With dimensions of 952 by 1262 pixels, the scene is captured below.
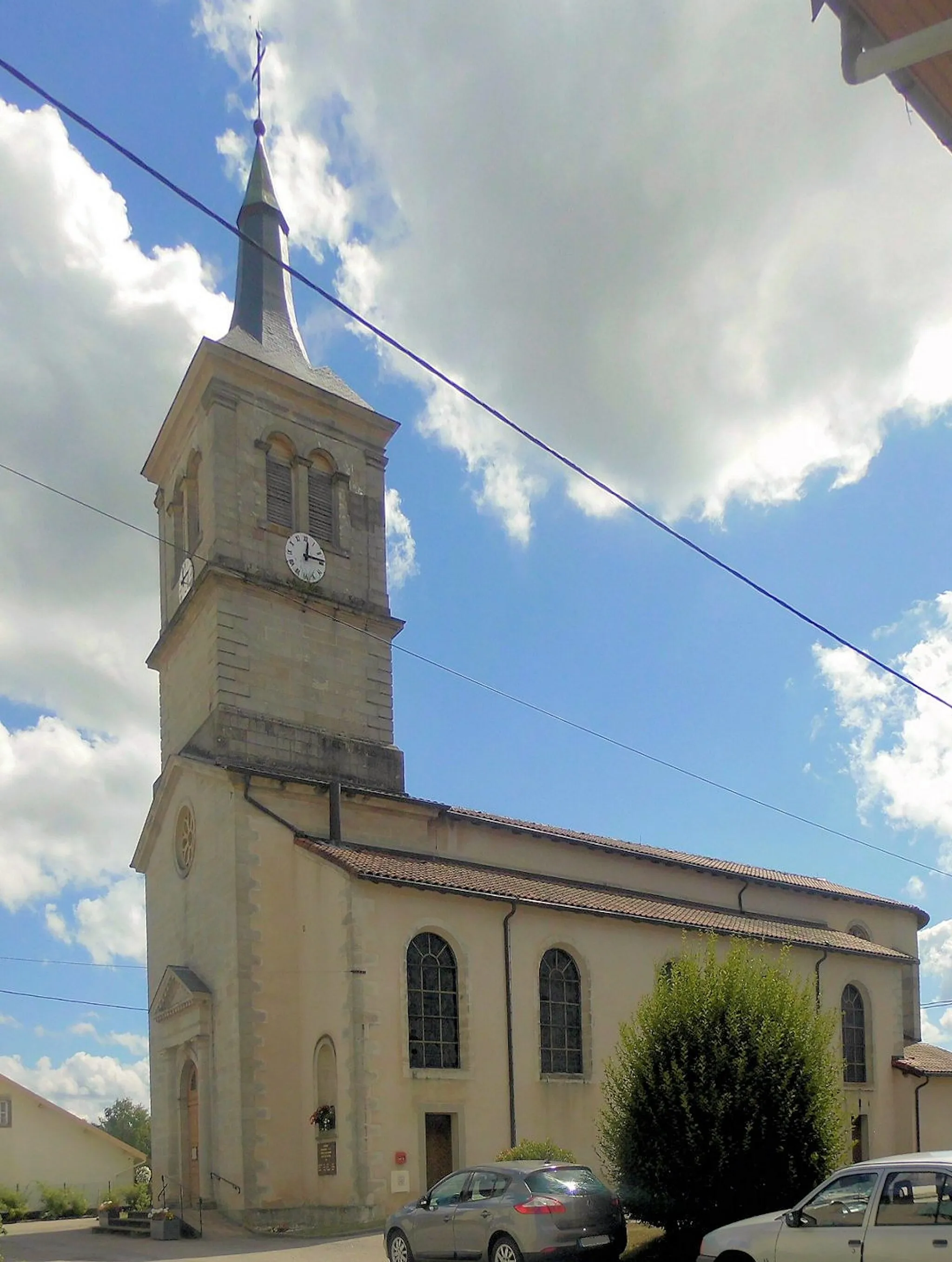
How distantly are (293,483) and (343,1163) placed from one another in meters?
15.9

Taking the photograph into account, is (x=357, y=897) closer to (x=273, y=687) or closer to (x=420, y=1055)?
(x=420, y=1055)

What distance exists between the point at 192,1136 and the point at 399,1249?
11.4 m

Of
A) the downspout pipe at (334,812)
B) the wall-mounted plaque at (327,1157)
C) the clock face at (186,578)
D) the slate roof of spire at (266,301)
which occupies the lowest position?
the wall-mounted plaque at (327,1157)

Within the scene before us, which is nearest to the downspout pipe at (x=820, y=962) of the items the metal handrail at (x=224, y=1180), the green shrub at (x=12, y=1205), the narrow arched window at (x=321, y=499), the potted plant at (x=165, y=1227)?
the metal handrail at (x=224, y=1180)

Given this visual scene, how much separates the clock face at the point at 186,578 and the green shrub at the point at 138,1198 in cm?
1311

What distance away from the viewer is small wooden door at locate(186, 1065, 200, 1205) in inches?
993

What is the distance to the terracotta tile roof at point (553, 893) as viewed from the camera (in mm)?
23969

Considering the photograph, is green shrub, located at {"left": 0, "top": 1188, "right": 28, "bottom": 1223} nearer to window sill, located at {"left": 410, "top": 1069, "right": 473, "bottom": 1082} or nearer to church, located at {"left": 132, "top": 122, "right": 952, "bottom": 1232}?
church, located at {"left": 132, "top": 122, "right": 952, "bottom": 1232}

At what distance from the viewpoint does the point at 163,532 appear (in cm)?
3244

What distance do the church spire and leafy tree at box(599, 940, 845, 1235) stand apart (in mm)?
20714

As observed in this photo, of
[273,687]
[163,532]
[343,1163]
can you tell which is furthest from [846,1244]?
[163,532]

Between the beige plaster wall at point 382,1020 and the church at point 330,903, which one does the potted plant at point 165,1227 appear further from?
the beige plaster wall at point 382,1020

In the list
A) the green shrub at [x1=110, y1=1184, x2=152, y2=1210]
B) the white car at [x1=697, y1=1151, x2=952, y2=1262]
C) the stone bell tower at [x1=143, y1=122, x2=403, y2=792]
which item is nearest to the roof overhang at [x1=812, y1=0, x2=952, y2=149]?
the white car at [x1=697, y1=1151, x2=952, y2=1262]

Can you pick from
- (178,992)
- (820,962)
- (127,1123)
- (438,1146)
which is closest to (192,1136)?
(178,992)
